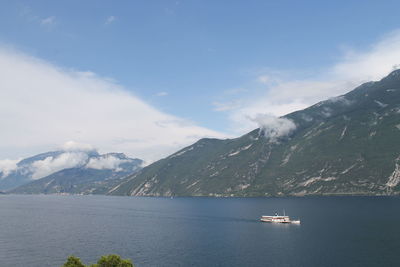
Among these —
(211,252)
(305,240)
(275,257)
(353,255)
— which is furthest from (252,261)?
(305,240)

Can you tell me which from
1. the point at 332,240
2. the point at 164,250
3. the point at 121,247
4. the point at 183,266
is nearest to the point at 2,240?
the point at 121,247

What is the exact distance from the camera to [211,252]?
161 meters

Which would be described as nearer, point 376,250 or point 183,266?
point 183,266

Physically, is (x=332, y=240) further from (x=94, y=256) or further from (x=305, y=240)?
(x=94, y=256)

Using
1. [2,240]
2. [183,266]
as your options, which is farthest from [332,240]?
[2,240]

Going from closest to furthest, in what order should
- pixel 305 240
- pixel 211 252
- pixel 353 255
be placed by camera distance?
pixel 353 255 < pixel 211 252 < pixel 305 240

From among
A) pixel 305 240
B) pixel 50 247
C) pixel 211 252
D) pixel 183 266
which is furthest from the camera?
pixel 305 240

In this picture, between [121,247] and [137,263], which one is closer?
[137,263]

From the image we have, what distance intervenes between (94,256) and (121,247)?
2215cm

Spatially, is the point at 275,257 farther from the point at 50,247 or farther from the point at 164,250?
the point at 50,247

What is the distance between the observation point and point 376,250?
15062 centimetres

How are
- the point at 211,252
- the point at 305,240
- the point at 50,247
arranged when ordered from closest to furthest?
1. the point at 211,252
2. the point at 50,247
3. the point at 305,240

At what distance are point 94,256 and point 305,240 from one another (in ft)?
354

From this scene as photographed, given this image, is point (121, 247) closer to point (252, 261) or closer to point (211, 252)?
point (211, 252)
